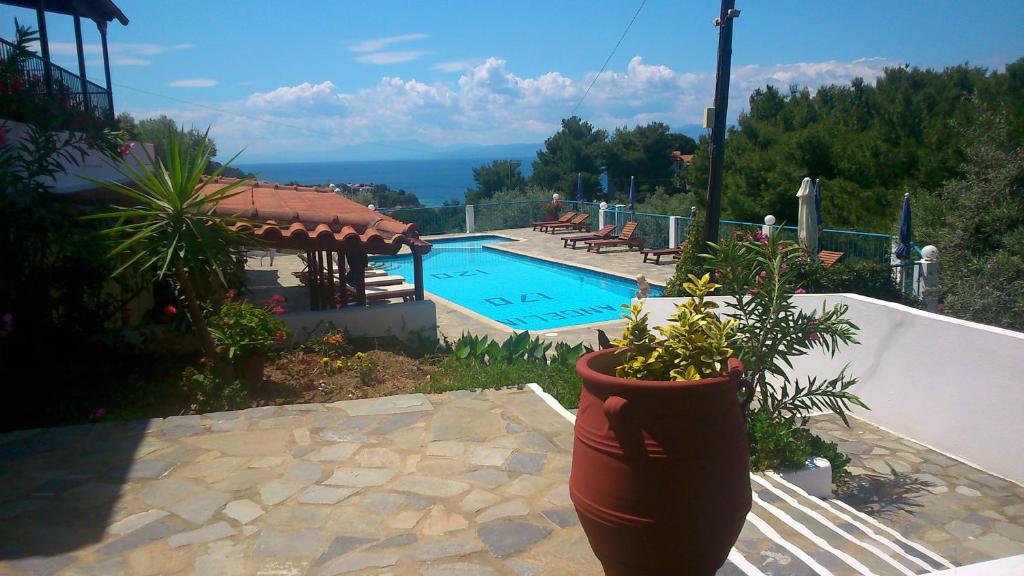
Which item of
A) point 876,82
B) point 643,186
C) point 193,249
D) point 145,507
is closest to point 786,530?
point 145,507

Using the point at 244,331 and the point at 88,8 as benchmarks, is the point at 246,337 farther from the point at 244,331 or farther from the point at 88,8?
the point at 88,8

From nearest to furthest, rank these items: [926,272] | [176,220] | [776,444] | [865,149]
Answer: [776,444], [176,220], [926,272], [865,149]

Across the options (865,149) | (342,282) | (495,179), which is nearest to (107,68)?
(342,282)

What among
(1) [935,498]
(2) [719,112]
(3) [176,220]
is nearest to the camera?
(3) [176,220]

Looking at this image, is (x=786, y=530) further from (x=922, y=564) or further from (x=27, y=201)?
(x=27, y=201)

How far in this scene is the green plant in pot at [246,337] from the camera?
5887 mm

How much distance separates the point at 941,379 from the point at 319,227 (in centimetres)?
624

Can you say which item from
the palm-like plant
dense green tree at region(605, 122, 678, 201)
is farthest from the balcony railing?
dense green tree at region(605, 122, 678, 201)

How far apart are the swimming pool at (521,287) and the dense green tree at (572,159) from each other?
1662 cm

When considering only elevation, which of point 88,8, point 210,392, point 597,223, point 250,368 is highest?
point 88,8

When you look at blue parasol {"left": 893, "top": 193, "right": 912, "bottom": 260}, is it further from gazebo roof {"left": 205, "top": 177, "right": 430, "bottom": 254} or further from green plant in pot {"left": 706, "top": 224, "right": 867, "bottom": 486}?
gazebo roof {"left": 205, "top": 177, "right": 430, "bottom": 254}

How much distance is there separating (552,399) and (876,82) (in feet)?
75.3

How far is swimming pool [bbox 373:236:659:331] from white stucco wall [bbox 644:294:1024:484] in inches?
211

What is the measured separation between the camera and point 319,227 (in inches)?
311
